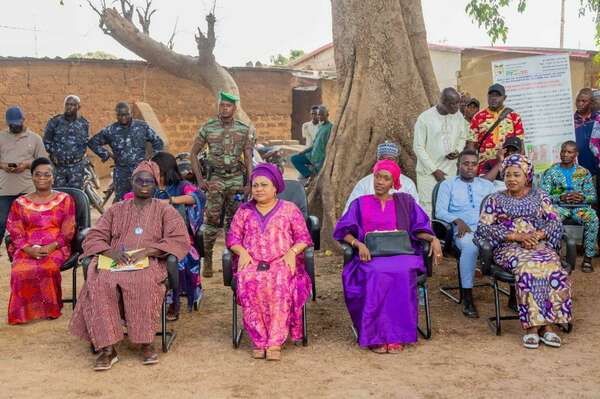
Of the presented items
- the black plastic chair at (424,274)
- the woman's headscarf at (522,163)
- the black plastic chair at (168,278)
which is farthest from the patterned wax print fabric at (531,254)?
the black plastic chair at (168,278)

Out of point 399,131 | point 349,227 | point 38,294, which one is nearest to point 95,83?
point 399,131

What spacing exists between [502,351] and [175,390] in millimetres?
2354

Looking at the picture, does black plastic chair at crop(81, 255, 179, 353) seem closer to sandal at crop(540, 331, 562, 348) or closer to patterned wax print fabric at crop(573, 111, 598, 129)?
sandal at crop(540, 331, 562, 348)

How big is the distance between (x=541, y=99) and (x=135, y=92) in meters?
12.2

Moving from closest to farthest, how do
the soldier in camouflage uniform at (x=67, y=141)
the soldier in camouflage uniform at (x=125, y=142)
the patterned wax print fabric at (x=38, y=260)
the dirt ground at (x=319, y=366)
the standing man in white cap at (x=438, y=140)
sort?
1. the dirt ground at (x=319, y=366)
2. the patterned wax print fabric at (x=38, y=260)
3. the standing man in white cap at (x=438, y=140)
4. the soldier in camouflage uniform at (x=125, y=142)
5. the soldier in camouflage uniform at (x=67, y=141)

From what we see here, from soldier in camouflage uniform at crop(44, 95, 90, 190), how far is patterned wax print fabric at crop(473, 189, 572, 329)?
509 cm

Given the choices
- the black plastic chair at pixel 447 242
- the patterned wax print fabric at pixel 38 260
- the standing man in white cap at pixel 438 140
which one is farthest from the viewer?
the standing man in white cap at pixel 438 140

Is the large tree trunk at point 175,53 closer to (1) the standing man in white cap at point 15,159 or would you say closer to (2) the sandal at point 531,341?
(1) the standing man in white cap at point 15,159

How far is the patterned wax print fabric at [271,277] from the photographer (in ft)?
17.5

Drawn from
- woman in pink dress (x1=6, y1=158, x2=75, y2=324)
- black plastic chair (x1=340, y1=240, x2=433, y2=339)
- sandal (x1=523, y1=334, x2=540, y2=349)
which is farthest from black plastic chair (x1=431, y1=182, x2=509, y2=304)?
woman in pink dress (x1=6, y1=158, x2=75, y2=324)

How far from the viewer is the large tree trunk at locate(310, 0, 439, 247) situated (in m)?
8.48

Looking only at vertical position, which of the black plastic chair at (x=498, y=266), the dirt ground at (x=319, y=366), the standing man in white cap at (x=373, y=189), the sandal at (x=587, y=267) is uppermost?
the standing man in white cap at (x=373, y=189)

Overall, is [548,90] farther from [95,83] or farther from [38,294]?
[95,83]

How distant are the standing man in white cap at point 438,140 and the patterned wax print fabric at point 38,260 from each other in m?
3.51
